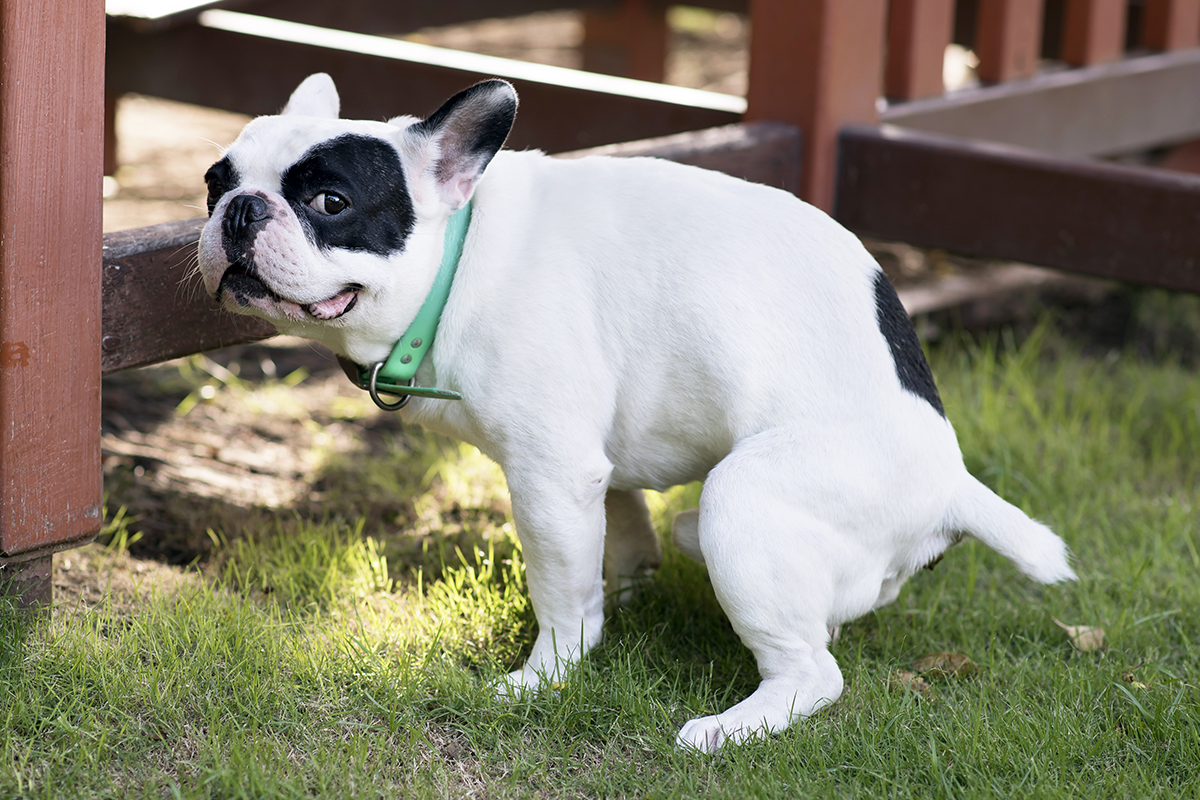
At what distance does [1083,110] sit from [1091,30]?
0.92 ft

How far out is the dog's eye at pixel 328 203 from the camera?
1.97 meters

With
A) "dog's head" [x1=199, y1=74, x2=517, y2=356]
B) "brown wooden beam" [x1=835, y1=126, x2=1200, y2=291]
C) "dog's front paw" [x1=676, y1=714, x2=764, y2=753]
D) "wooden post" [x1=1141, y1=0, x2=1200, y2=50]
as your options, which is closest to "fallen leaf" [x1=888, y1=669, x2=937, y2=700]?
"dog's front paw" [x1=676, y1=714, x2=764, y2=753]

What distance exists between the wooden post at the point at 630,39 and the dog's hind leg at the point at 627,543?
391 cm

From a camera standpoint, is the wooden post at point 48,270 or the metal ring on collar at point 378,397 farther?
the metal ring on collar at point 378,397

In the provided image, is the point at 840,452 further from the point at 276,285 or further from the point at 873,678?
the point at 276,285

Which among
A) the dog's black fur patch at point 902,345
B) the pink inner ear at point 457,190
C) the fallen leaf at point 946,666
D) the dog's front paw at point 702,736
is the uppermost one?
the pink inner ear at point 457,190

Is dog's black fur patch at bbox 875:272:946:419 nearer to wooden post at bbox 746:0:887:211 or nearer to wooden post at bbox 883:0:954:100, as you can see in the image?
wooden post at bbox 746:0:887:211

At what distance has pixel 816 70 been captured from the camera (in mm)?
3373

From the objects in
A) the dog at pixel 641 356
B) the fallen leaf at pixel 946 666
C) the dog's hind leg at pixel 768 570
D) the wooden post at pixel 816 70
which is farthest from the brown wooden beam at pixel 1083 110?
the dog's hind leg at pixel 768 570

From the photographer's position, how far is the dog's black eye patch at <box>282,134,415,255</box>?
197 cm

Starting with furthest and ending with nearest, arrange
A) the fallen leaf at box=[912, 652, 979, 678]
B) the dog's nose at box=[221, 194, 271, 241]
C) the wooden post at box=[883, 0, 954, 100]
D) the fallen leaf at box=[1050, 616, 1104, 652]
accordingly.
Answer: the wooden post at box=[883, 0, 954, 100]
the fallen leaf at box=[1050, 616, 1104, 652]
the fallen leaf at box=[912, 652, 979, 678]
the dog's nose at box=[221, 194, 271, 241]

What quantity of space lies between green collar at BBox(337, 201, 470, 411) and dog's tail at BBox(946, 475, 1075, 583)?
3.13 feet

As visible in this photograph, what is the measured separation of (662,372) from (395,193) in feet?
1.85

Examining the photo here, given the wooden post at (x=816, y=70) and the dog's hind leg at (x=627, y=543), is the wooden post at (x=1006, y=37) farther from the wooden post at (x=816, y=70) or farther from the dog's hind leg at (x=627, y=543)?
the dog's hind leg at (x=627, y=543)
